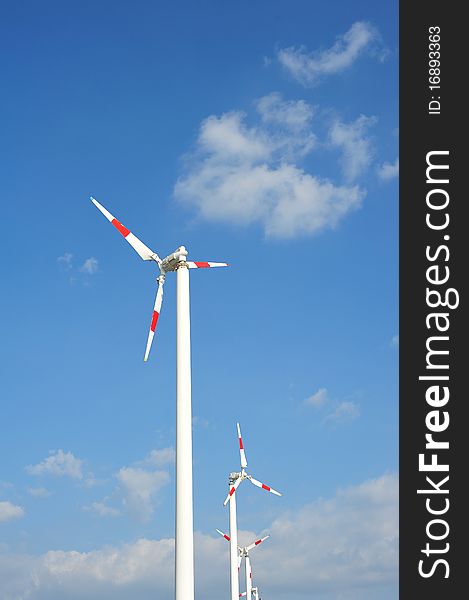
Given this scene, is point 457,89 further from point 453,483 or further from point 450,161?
point 453,483

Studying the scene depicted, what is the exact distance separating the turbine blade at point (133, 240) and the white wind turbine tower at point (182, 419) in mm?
1801

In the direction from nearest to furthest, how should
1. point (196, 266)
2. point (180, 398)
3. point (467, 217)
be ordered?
point (467, 217)
point (180, 398)
point (196, 266)

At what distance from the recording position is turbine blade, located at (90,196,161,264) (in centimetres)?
6306

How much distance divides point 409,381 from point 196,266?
Result: 28.2 metres

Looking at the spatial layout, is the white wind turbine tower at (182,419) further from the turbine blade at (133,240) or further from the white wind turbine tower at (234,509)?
the white wind turbine tower at (234,509)

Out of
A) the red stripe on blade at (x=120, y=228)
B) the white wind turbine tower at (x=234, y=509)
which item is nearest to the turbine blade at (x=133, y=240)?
the red stripe on blade at (x=120, y=228)

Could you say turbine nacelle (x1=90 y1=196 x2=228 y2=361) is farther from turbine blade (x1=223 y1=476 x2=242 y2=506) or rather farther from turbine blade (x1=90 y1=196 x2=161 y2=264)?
turbine blade (x1=223 y1=476 x2=242 y2=506)

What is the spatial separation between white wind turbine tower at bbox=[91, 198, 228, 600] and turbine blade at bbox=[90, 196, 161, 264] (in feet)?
5.91

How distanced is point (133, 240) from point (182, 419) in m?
16.2

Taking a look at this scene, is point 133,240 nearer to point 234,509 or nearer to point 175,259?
point 175,259

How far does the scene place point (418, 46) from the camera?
39344 millimetres

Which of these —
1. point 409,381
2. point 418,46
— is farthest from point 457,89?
point 409,381

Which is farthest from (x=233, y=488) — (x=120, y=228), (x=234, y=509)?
(x=120, y=228)

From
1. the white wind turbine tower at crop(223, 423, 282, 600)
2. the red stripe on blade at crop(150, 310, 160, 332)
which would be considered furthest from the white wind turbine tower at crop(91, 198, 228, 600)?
the white wind turbine tower at crop(223, 423, 282, 600)
